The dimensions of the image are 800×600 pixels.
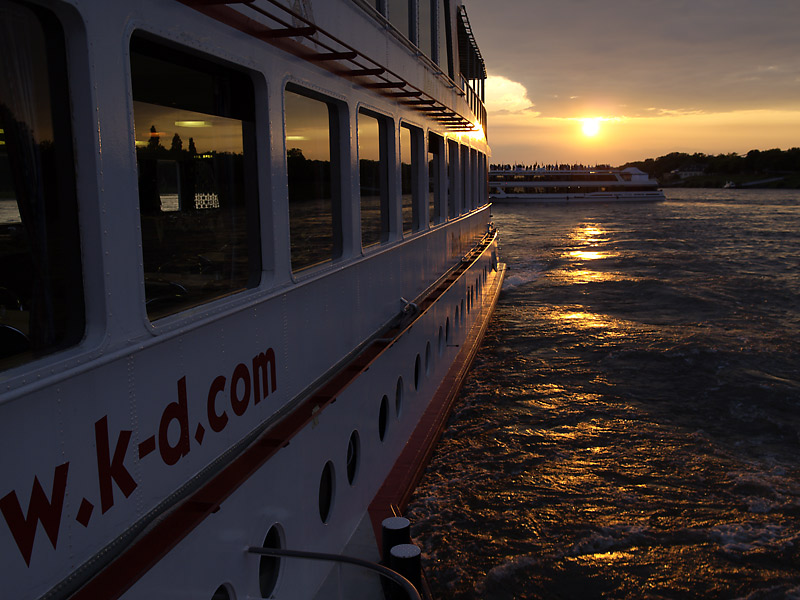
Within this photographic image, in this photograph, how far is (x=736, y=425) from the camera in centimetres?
1009

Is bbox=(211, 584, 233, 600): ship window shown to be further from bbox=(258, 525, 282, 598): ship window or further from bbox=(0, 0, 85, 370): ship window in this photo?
bbox=(0, 0, 85, 370): ship window

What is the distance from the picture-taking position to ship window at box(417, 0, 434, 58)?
24.8ft

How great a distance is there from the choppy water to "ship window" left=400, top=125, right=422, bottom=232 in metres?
2.95

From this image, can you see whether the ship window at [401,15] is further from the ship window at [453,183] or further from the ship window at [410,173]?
the ship window at [453,183]

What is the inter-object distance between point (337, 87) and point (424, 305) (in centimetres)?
297

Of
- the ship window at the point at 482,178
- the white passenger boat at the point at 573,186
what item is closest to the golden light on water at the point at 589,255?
the ship window at the point at 482,178

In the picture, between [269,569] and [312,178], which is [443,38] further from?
[269,569]

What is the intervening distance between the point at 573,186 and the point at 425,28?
98.0 m

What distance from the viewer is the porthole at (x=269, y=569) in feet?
11.0

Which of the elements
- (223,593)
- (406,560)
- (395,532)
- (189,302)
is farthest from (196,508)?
(395,532)

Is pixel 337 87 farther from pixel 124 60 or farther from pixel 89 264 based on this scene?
pixel 89 264

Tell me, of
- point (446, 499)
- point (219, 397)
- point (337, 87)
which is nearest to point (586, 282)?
point (446, 499)

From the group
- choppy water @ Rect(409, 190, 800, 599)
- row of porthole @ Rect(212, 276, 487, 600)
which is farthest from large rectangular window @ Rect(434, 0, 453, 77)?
choppy water @ Rect(409, 190, 800, 599)

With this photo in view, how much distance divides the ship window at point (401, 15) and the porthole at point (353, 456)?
3563 mm
